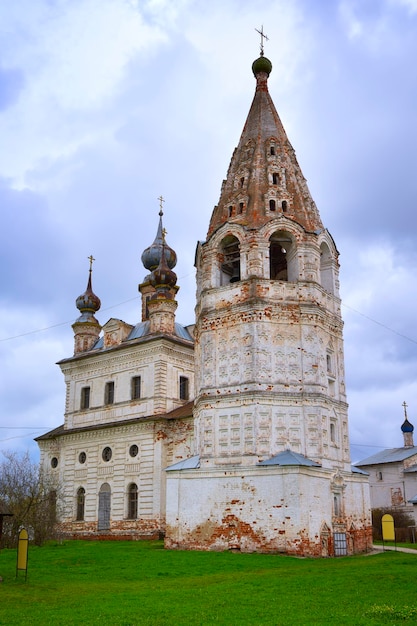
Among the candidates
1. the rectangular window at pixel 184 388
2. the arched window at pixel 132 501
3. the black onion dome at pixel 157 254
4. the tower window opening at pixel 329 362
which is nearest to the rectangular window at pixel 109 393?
the rectangular window at pixel 184 388

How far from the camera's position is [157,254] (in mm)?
44719

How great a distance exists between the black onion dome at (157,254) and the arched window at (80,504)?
15131 millimetres

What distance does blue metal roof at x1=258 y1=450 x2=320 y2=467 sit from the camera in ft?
→ 77.5

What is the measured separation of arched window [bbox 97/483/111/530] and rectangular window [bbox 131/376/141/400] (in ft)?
16.6

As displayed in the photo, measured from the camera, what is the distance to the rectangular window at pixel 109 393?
127ft

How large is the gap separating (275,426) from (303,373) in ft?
7.92

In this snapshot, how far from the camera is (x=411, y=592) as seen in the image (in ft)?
42.2

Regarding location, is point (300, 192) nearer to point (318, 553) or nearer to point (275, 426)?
→ point (275, 426)

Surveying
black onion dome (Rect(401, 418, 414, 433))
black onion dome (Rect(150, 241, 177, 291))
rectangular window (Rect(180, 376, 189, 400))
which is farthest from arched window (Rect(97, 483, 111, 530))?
black onion dome (Rect(401, 418, 414, 433))

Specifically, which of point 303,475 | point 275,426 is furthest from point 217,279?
point 303,475

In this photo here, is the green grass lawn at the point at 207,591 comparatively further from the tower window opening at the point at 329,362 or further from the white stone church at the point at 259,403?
the tower window opening at the point at 329,362

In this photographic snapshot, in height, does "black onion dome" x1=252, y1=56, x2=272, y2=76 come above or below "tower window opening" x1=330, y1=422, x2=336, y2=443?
above

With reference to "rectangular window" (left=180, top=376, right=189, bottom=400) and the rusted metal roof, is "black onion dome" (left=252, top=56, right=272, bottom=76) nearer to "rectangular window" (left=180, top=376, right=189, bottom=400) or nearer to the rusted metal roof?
"rectangular window" (left=180, top=376, right=189, bottom=400)

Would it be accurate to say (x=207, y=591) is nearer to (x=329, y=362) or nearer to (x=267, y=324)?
(x=267, y=324)
